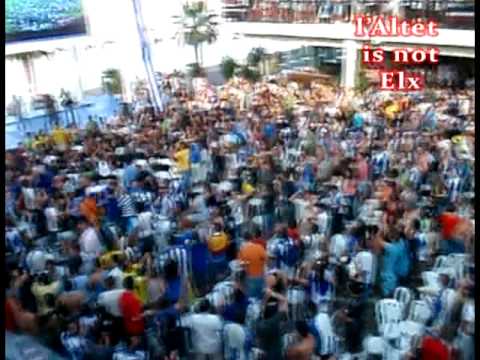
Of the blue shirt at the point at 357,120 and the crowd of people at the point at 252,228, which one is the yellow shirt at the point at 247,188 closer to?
the crowd of people at the point at 252,228

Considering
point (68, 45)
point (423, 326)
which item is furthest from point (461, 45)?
point (68, 45)

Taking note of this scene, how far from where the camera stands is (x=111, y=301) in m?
2.10

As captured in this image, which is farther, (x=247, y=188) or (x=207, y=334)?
(x=247, y=188)

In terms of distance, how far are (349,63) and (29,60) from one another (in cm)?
116

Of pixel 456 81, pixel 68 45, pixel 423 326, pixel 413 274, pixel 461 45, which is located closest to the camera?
pixel 423 326

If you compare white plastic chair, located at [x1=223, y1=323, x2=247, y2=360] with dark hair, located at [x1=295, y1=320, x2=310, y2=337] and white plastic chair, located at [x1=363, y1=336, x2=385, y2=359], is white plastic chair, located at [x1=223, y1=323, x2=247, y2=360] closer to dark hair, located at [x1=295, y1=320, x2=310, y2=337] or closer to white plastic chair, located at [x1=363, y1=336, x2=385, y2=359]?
dark hair, located at [x1=295, y1=320, x2=310, y2=337]

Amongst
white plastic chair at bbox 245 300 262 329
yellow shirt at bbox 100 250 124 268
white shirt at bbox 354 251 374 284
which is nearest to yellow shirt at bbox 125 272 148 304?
yellow shirt at bbox 100 250 124 268

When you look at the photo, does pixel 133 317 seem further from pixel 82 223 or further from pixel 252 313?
pixel 82 223

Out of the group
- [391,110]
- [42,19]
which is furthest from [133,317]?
[391,110]

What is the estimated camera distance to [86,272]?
7.37 ft

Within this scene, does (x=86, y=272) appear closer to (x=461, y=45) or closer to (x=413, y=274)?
(x=413, y=274)

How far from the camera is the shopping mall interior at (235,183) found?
2037 mm

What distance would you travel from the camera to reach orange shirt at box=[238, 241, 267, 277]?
87.0 inches

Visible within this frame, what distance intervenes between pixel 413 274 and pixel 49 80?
4.96ft
